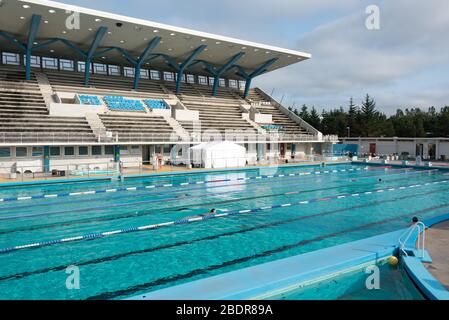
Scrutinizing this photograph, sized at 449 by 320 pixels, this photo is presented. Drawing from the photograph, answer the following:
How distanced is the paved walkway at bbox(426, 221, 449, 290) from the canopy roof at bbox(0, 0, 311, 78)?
939 inches

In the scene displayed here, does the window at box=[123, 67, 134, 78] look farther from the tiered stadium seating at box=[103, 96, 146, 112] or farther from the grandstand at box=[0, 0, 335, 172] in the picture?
the tiered stadium seating at box=[103, 96, 146, 112]

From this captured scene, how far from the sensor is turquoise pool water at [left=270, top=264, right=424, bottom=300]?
18.4ft

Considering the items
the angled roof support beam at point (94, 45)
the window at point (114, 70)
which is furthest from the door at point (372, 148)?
the angled roof support beam at point (94, 45)

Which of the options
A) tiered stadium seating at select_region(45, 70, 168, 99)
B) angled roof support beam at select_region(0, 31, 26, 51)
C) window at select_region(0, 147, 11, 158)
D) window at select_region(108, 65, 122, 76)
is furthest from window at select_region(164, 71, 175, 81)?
window at select_region(0, 147, 11, 158)

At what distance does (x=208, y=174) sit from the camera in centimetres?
2358

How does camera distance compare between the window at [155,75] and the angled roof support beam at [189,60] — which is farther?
the window at [155,75]

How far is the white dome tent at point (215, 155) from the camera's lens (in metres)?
25.1

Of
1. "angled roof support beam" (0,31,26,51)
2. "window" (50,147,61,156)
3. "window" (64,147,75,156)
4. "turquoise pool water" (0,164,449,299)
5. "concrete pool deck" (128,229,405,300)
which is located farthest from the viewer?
"angled roof support beam" (0,31,26,51)

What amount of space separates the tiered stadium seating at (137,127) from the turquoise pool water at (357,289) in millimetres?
20627

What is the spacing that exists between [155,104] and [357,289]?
28.4 meters

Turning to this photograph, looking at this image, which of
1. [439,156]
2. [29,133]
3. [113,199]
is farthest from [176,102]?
[439,156]

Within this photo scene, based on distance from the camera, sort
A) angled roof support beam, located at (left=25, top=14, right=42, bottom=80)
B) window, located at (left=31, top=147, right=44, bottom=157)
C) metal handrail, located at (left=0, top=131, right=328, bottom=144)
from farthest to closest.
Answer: angled roof support beam, located at (left=25, top=14, right=42, bottom=80)
window, located at (left=31, top=147, right=44, bottom=157)
metal handrail, located at (left=0, top=131, right=328, bottom=144)

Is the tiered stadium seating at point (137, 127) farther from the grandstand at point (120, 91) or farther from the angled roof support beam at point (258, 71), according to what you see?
the angled roof support beam at point (258, 71)

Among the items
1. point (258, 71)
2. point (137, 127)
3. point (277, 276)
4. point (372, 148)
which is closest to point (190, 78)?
point (258, 71)
